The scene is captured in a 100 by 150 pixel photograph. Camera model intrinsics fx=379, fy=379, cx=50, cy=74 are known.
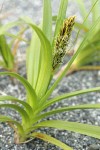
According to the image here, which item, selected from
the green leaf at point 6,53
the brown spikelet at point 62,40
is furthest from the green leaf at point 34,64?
the brown spikelet at point 62,40

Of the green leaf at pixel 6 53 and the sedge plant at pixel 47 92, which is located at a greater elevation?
the green leaf at pixel 6 53

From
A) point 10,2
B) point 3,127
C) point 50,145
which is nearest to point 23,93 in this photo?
point 3,127

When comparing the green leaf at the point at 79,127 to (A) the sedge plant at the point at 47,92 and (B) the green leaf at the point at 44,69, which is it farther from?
(B) the green leaf at the point at 44,69

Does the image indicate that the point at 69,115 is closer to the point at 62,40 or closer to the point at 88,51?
the point at 88,51

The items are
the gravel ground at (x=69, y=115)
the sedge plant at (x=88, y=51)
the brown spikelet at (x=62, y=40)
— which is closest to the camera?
the brown spikelet at (x=62, y=40)

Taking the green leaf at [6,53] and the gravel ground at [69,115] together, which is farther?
the green leaf at [6,53]

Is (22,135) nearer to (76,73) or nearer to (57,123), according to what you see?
(57,123)

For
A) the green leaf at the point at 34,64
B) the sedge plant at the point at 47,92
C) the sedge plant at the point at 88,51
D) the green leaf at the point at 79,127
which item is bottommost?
the green leaf at the point at 79,127

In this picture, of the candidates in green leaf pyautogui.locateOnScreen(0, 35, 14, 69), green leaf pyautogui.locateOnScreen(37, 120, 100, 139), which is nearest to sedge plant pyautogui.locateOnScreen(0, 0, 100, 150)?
green leaf pyautogui.locateOnScreen(37, 120, 100, 139)

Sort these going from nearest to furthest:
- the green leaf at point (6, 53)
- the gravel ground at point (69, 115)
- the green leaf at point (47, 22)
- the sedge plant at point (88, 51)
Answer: the green leaf at point (47, 22) < the gravel ground at point (69, 115) < the green leaf at point (6, 53) < the sedge plant at point (88, 51)

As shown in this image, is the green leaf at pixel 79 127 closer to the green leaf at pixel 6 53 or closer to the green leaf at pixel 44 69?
the green leaf at pixel 44 69
